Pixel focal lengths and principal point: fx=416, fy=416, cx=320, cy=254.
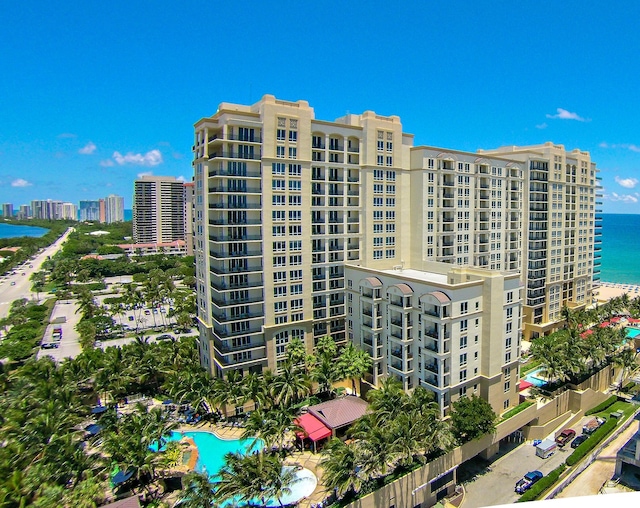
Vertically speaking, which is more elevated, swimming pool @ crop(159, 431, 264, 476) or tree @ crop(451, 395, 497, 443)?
tree @ crop(451, 395, 497, 443)

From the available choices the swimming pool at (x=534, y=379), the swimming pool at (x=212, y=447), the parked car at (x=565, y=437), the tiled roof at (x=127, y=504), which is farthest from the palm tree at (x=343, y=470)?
the swimming pool at (x=534, y=379)

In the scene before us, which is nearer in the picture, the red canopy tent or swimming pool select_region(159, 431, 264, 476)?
swimming pool select_region(159, 431, 264, 476)

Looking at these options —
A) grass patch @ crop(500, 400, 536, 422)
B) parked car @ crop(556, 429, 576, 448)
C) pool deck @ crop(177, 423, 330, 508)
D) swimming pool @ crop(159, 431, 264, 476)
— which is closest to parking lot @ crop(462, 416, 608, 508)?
parked car @ crop(556, 429, 576, 448)

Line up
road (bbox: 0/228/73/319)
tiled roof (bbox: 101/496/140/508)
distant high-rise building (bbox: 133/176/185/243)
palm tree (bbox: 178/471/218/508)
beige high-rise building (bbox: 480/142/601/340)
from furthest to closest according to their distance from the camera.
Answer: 1. distant high-rise building (bbox: 133/176/185/243)
2. road (bbox: 0/228/73/319)
3. beige high-rise building (bbox: 480/142/601/340)
4. tiled roof (bbox: 101/496/140/508)
5. palm tree (bbox: 178/471/218/508)

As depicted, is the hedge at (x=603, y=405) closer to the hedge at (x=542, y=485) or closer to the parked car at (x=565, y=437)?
the parked car at (x=565, y=437)

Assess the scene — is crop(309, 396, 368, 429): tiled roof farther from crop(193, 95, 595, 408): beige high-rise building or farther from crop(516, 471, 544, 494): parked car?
crop(516, 471, 544, 494): parked car

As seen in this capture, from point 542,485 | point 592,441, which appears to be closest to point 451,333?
point 542,485
